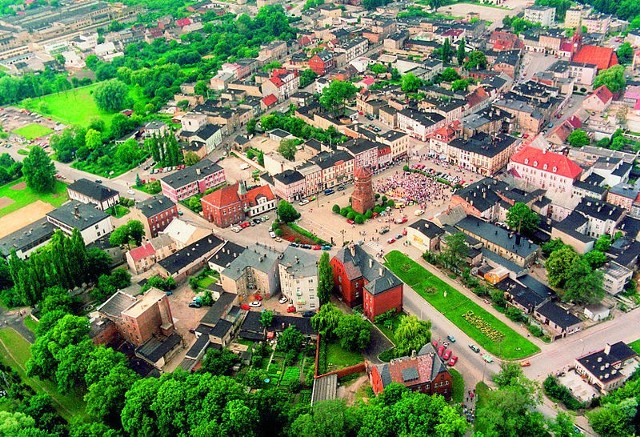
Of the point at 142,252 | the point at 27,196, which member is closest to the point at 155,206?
the point at 142,252

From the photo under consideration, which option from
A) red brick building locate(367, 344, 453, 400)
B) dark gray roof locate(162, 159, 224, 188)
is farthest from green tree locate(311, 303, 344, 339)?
dark gray roof locate(162, 159, 224, 188)

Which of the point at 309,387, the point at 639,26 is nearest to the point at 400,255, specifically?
the point at 309,387

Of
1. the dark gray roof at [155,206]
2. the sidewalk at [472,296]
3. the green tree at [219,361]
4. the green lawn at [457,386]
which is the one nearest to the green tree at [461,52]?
the sidewalk at [472,296]

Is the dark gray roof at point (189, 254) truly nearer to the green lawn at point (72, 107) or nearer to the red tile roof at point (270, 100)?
the red tile roof at point (270, 100)

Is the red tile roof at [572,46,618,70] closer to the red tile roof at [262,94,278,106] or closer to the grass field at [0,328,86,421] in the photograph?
the red tile roof at [262,94,278,106]

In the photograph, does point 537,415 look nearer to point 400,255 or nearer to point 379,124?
point 400,255

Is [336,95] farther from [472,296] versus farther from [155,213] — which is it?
[472,296]
